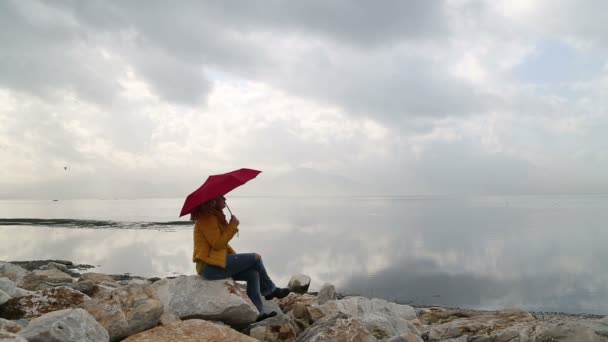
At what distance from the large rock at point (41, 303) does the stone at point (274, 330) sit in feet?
8.76

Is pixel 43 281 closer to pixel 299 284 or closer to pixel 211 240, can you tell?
pixel 211 240

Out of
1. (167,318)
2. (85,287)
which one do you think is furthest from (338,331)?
(85,287)

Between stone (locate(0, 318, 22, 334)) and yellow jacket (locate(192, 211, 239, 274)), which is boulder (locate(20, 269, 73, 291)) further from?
stone (locate(0, 318, 22, 334))

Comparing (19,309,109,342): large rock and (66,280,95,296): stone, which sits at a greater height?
(19,309,109,342): large rock

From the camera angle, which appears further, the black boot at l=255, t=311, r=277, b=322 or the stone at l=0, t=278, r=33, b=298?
the black boot at l=255, t=311, r=277, b=322

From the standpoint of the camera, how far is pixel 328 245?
38000mm

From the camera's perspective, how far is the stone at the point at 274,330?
6214mm

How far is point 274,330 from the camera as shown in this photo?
636 centimetres

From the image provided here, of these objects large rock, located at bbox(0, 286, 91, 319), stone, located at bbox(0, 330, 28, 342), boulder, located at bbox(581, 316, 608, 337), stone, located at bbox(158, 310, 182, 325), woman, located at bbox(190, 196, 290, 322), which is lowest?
boulder, located at bbox(581, 316, 608, 337)

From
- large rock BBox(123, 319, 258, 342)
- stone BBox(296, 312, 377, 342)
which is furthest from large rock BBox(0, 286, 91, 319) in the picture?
stone BBox(296, 312, 377, 342)

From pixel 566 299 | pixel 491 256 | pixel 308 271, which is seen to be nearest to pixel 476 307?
pixel 566 299

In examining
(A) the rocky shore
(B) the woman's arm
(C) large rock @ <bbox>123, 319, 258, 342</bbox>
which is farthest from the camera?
(B) the woman's arm

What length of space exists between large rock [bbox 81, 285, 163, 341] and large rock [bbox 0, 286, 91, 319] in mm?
402

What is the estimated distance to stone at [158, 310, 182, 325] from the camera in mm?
5814
